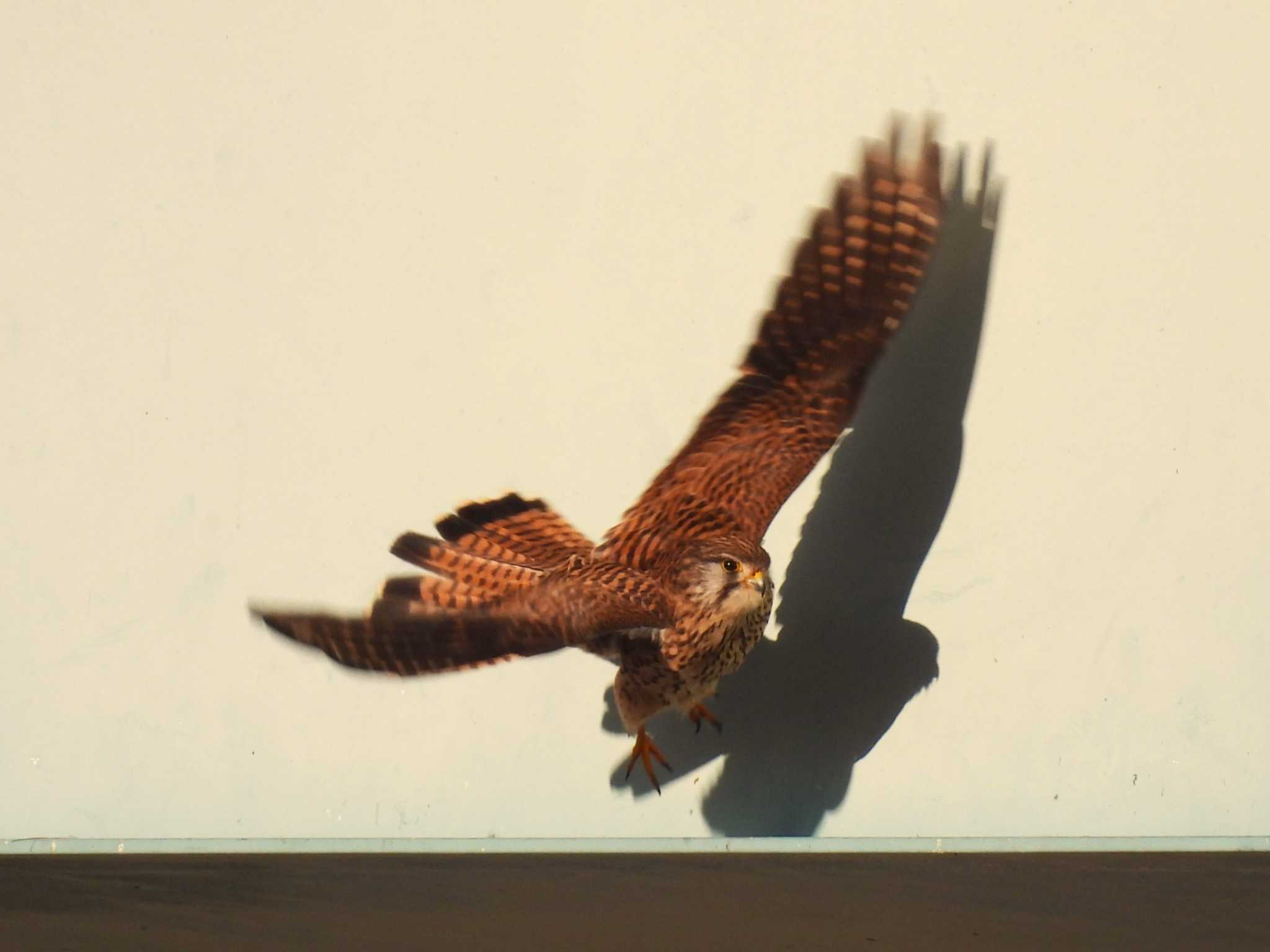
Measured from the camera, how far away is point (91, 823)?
320 cm

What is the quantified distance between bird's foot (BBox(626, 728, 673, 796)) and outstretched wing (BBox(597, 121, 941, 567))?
1.06ft

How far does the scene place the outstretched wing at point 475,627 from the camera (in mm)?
2438

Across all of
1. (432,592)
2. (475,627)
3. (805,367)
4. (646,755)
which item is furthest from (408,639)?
(805,367)

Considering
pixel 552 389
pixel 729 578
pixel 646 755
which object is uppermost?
pixel 552 389

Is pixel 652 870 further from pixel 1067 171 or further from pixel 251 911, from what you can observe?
pixel 1067 171

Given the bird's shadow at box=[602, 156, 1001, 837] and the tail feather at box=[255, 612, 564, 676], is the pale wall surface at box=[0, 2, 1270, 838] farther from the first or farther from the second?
the tail feather at box=[255, 612, 564, 676]

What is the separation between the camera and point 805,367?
9.26 ft

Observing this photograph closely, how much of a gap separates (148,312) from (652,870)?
1447 millimetres

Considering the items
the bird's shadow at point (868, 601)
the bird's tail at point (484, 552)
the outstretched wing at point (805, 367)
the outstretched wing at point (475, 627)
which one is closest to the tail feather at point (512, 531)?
the bird's tail at point (484, 552)

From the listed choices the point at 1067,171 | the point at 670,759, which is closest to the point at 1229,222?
the point at 1067,171

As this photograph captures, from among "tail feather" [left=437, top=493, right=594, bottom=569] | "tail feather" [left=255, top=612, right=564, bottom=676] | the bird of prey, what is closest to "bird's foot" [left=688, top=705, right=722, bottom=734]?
the bird of prey

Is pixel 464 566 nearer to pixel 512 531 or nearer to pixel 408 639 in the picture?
pixel 512 531

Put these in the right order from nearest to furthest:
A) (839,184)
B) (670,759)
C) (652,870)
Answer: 1. (652,870)
2. (839,184)
3. (670,759)

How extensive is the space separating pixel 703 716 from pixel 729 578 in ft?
1.38
